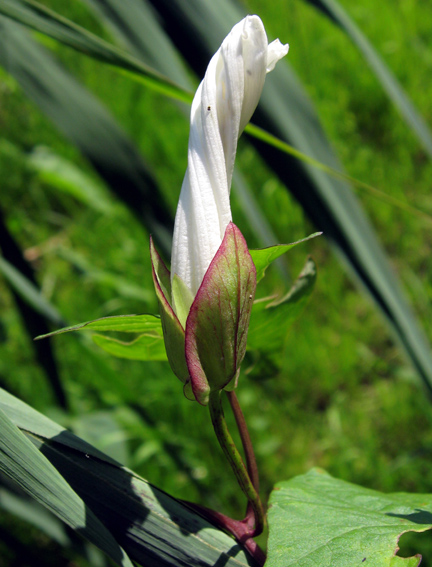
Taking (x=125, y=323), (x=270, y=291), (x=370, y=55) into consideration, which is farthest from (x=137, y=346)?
(x=270, y=291)

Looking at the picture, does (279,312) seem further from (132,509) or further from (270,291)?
(270,291)

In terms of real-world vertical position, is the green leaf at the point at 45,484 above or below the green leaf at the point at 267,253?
below

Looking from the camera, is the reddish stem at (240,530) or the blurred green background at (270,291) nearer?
the reddish stem at (240,530)

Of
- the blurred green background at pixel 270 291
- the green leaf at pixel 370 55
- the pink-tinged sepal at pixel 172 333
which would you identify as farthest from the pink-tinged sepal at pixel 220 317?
the blurred green background at pixel 270 291

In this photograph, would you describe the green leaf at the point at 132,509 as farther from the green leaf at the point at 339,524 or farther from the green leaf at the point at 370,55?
the green leaf at the point at 370,55

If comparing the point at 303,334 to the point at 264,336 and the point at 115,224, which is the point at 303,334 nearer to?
the point at 115,224

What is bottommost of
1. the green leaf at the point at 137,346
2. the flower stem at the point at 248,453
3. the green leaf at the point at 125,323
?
the flower stem at the point at 248,453

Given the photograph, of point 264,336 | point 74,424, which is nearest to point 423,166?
point 74,424

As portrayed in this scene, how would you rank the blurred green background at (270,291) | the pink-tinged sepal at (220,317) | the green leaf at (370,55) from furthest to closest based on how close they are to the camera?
the blurred green background at (270,291) → the green leaf at (370,55) → the pink-tinged sepal at (220,317)
